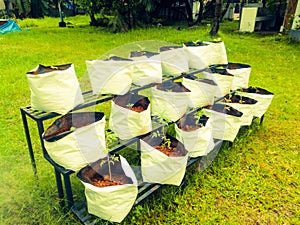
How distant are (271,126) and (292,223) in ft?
4.27

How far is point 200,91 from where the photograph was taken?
2.08 meters

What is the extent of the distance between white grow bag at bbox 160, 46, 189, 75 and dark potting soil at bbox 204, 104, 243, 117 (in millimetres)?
431

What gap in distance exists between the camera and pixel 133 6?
8.32m

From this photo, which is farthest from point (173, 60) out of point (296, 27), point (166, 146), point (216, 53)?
point (296, 27)

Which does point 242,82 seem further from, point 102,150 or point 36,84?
point 36,84

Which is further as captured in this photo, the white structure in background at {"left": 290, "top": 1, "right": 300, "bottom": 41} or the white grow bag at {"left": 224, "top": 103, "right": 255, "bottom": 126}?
A: the white structure in background at {"left": 290, "top": 1, "right": 300, "bottom": 41}

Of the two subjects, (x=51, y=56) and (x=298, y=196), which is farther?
(x=51, y=56)

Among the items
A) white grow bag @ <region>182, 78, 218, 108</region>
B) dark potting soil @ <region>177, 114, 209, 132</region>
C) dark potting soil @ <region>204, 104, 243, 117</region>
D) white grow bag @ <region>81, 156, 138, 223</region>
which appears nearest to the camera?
white grow bag @ <region>81, 156, 138, 223</region>

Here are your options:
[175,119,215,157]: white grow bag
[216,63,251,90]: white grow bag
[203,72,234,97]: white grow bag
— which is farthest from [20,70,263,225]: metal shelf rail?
[216,63,251,90]: white grow bag

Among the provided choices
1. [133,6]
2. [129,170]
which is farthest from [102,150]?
[133,6]

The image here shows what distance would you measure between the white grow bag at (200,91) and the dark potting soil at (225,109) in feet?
0.29

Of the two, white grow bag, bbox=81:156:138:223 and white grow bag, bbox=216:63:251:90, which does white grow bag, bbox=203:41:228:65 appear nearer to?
white grow bag, bbox=216:63:251:90

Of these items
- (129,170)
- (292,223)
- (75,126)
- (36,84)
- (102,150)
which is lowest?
(292,223)

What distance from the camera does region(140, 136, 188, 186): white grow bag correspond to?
1525 millimetres
